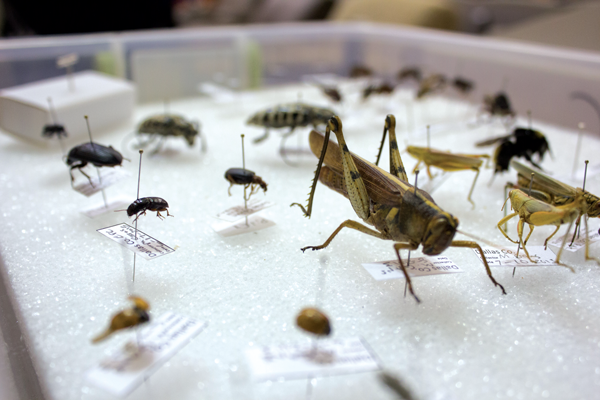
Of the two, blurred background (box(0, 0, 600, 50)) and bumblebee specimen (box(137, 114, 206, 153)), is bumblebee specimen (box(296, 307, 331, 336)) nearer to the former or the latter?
bumblebee specimen (box(137, 114, 206, 153))

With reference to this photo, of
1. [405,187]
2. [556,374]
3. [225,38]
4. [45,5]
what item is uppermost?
[45,5]

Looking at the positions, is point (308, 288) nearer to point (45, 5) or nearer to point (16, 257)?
point (16, 257)

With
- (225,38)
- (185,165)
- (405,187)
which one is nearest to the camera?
(405,187)

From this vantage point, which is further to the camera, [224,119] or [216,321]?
[224,119]

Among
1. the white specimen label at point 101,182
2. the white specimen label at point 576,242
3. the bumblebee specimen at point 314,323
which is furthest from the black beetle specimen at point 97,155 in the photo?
the white specimen label at point 576,242

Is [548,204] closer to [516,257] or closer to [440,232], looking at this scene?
[516,257]

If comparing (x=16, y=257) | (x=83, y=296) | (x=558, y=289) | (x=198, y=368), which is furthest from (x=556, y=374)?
(x=16, y=257)
